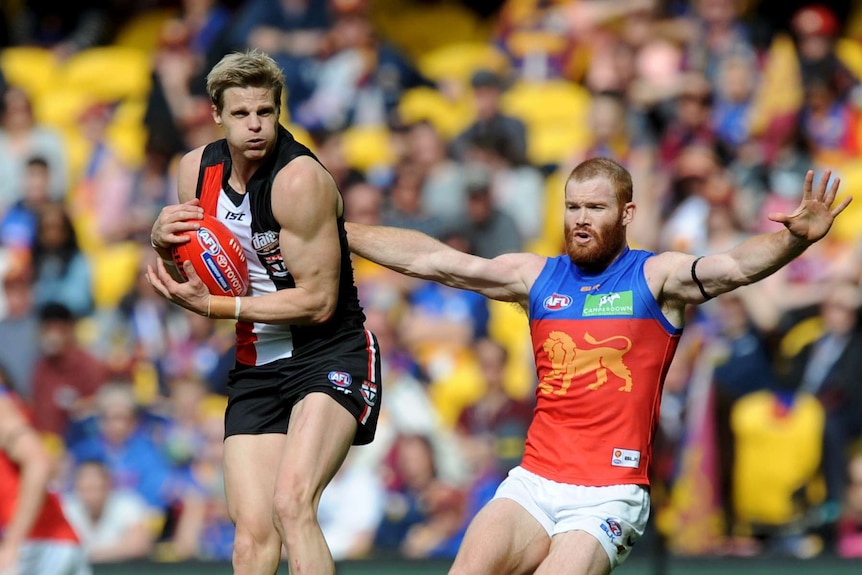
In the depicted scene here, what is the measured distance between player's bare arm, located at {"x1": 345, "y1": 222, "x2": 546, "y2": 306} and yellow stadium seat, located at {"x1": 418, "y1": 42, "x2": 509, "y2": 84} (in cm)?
746

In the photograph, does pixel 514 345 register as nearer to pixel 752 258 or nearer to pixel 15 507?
pixel 15 507

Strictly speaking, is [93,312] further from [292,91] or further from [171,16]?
[171,16]

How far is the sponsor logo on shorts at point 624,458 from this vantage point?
6691mm

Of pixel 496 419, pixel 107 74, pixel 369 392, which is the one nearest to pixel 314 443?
pixel 369 392

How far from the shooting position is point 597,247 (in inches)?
269

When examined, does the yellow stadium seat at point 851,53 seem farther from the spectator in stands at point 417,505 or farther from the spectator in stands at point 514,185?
the spectator in stands at point 417,505

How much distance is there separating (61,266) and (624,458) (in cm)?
731

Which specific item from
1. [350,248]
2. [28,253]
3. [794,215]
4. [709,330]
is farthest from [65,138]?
[794,215]

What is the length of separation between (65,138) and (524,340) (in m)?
5.50

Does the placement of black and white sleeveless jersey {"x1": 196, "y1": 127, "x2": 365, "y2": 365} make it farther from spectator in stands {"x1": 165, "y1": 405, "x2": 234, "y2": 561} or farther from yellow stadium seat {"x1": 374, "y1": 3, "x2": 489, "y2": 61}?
yellow stadium seat {"x1": 374, "y1": 3, "x2": 489, "y2": 61}

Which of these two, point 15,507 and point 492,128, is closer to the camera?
point 15,507

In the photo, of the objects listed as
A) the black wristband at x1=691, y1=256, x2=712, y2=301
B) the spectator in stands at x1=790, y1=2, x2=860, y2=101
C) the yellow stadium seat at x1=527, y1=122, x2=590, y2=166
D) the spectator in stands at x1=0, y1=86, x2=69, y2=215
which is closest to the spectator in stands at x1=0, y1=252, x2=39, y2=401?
the spectator in stands at x1=0, y1=86, x2=69, y2=215

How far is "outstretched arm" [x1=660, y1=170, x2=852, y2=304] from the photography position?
635 cm

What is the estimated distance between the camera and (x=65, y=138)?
14477 millimetres
